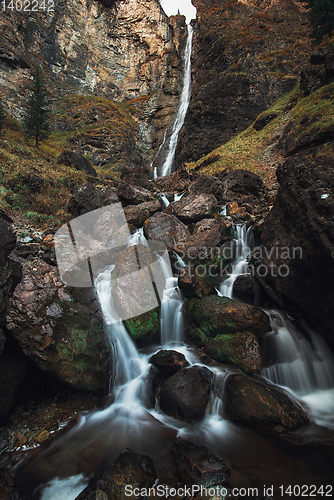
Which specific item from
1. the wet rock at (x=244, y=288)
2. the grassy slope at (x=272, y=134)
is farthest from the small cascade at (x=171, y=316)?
the grassy slope at (x=272, y=134)

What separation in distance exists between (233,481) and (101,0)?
62081 millimetres

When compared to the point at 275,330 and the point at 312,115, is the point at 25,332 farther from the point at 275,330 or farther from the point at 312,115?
the point at 312,115

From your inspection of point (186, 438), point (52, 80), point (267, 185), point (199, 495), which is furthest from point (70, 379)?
point (52, 80)

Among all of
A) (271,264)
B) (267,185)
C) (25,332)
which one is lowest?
(25,332)

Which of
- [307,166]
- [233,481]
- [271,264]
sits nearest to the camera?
[233,481]

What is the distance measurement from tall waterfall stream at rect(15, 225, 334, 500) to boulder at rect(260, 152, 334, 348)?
2.44 ft

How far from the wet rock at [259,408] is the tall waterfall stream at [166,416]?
161 mm

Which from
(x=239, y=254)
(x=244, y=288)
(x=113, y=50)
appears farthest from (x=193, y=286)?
(x=113, y=50)

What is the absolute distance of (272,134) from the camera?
1708 cm

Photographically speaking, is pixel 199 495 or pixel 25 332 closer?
pixel 199 495

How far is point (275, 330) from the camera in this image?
5512mm

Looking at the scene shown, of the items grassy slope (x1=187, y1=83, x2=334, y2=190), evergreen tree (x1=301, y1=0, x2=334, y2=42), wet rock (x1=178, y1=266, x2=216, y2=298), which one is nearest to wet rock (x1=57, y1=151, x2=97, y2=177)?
grassy slope (x1=187, y1=83, x2=334, y2=190)

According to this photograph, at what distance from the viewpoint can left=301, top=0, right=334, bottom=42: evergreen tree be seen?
647 inches

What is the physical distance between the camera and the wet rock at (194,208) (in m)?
10.1
